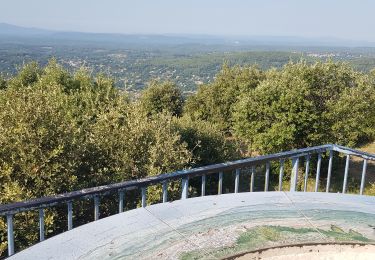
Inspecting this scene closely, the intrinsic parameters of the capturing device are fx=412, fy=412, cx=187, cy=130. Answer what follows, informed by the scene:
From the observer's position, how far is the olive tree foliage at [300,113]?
1870 centimetres

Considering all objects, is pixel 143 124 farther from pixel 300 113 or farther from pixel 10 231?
pixel 300 113

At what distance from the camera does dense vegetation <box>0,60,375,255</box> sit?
9109 mm

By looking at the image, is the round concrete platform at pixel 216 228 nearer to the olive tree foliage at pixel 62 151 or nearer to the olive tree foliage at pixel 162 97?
the olive tree foliage at pixel 62 151

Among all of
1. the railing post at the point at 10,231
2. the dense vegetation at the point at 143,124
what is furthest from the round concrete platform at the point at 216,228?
the dense vegetation at the point at 143,124

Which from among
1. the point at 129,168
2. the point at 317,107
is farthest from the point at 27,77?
the point at 317,107

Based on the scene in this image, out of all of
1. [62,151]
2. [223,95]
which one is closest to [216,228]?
[62,151]

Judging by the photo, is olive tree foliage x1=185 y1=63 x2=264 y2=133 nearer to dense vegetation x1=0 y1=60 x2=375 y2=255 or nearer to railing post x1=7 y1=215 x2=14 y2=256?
dense vegetation x1=0 y1=60 x2=375 y2=255

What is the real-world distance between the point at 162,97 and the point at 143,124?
19.3 m

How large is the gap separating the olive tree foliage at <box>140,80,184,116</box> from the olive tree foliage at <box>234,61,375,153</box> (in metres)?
10.9

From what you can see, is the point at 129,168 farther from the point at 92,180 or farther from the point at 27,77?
the point at 27,77

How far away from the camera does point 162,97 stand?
30688 millimetres

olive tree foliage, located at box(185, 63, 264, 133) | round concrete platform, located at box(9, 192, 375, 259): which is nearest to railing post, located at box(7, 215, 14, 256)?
round concrete platform, located at box(9, 192, 375, 259)

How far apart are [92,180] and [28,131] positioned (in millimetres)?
2038

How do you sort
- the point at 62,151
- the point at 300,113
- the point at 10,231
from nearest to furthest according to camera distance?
the point at 10,231 < the point at 62,151 < the point at 300,113
